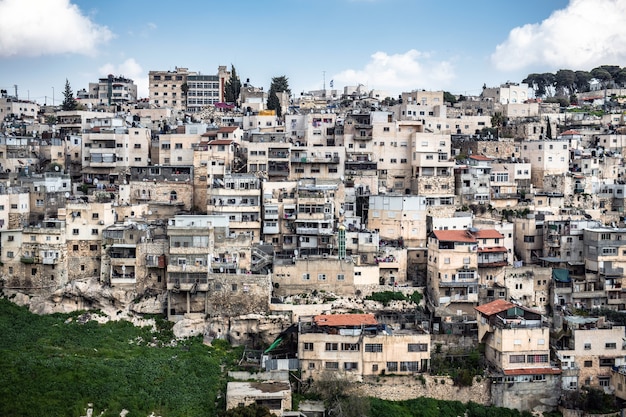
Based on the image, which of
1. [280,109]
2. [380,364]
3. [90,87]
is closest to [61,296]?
[380,364]

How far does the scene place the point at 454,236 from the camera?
128 feet

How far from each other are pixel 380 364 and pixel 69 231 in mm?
16094

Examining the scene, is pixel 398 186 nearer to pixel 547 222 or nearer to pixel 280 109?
pixel 547 222

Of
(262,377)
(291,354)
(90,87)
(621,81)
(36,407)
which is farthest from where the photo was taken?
(621,81)

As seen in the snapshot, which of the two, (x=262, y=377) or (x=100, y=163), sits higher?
(x=100, y=163)

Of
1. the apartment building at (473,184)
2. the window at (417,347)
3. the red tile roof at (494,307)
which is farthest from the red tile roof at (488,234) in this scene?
the window at (417,347)

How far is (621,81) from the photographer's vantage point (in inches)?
3568

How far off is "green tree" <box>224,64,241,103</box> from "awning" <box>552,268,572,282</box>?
40.3m

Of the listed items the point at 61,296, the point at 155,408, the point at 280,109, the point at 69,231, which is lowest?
the point at 155,408

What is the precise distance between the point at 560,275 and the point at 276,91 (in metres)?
39.6

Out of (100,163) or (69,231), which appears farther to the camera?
(100,163)

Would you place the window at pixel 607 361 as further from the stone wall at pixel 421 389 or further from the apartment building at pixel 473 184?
the apartment building at pixel 473 184

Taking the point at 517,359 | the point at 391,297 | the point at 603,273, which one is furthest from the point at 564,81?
the point at 517,359

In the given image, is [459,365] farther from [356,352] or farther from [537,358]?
[356,352]
